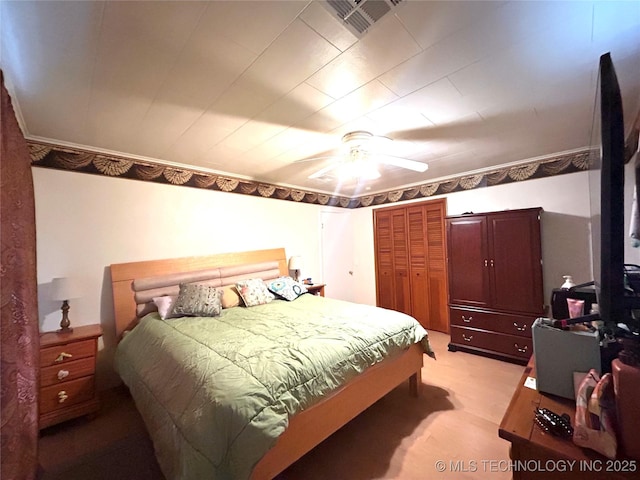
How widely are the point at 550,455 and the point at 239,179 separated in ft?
12.4

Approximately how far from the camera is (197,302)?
2.63 metres

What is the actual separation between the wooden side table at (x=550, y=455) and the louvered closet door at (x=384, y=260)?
3.69 m

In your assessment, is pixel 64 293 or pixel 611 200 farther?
pixel 64 293

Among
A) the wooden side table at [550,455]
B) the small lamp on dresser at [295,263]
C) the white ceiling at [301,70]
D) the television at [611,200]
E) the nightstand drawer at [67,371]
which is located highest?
the white ceiling at [301,70]

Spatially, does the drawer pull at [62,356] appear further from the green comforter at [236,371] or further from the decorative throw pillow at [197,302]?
the decorative throw pillow at [197,302]

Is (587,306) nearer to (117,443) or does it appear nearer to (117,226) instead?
(117,443)

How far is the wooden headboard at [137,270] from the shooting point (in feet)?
8.62

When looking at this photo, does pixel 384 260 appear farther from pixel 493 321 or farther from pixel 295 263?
pixel 493 321

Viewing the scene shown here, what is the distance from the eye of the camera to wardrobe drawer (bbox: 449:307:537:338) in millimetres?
2939

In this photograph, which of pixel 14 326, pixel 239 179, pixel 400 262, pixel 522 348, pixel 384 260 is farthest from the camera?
pixel 384 260

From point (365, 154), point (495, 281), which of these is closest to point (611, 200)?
point (365, 154)

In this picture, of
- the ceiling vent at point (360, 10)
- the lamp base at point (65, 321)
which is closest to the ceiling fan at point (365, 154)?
the ceiling vent at point (360, 10)

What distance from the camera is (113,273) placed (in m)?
2.64

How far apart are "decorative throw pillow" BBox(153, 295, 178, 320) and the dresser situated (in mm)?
3426
